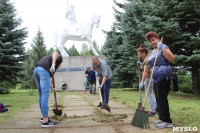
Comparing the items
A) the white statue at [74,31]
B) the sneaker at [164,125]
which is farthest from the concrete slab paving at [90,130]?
the white statue at [74,31]

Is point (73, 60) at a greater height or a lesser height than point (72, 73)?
greater

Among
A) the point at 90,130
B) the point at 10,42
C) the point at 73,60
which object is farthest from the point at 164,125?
the point at 10,42

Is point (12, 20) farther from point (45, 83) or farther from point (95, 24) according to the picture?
point (45, 83)

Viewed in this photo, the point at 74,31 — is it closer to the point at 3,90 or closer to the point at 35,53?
the point at 3,90

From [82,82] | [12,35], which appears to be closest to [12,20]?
[12,35]

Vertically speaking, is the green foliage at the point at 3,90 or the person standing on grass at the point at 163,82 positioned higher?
the person standing on grass at the point at 163,82

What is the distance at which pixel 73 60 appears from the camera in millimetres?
14273

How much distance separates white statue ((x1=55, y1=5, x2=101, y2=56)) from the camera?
14117 millimetres

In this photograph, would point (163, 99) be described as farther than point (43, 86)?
No

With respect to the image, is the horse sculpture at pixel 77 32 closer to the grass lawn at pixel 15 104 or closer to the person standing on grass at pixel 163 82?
the grass lawn at pixel 15 104

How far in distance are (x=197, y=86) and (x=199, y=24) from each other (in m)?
2.60

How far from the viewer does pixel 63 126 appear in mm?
3139

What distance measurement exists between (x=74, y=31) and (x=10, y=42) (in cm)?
447

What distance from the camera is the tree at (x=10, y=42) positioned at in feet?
41.2
